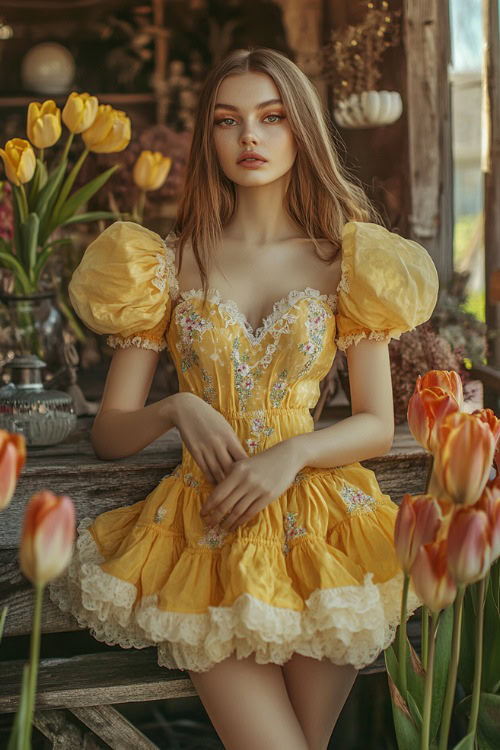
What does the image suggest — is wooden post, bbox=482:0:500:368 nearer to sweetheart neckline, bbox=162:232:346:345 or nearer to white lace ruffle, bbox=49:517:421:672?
sweetheart neckline, bbox=162:232:346:345

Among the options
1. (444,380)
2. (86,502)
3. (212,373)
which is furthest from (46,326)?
(444,380)

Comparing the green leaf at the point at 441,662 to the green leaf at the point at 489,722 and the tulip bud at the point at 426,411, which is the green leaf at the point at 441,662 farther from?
the tulip bud at the point at 426,411

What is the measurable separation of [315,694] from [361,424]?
Result: 1.54 feet

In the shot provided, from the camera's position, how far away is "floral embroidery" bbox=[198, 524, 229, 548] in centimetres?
154

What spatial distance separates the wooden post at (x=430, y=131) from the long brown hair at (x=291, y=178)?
126 cm

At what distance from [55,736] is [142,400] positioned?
64cm

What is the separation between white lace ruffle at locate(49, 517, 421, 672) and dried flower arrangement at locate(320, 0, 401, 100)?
6.93 feet

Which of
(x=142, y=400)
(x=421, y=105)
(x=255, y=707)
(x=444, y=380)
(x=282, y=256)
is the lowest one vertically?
(x=255, y=707)

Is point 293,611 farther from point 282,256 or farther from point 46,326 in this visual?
point 46,326

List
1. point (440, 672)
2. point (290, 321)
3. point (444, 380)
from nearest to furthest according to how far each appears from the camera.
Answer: point (444, 380) → point (440, 672) → point (290, 321)

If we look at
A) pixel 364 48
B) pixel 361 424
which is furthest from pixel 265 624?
pixel 364 48

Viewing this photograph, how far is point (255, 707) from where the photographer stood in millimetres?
1423

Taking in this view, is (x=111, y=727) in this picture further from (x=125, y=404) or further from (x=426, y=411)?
(x=426, y=411)

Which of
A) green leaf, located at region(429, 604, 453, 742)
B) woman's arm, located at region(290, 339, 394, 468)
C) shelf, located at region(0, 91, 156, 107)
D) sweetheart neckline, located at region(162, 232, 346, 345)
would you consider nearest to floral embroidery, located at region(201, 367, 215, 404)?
sweetheart neckline, located at region(162, 232, 346, 345)
